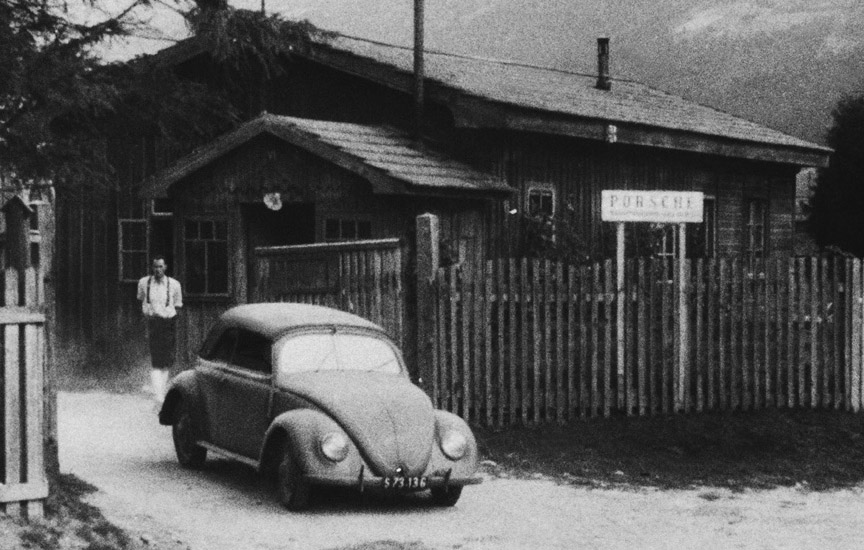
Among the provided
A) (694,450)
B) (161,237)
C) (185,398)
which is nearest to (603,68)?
(161,237)

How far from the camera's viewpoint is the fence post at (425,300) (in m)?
15.2

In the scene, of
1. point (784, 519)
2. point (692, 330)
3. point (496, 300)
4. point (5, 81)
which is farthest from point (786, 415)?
point (5, 81)

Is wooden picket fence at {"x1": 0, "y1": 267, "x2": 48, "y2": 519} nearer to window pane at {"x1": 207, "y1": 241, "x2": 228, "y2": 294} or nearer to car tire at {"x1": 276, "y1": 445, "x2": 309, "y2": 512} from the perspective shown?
car tire at {"x1": 276, "y1": 445, "x2": 309, "y2": 512}

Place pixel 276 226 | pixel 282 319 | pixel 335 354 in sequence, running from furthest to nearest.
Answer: pixel 276 226
pixel 282 319
pixel 335 354

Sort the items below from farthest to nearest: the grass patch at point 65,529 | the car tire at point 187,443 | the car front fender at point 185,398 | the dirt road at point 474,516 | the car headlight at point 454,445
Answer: the car tire at point 187,443 → the car front fender at point 185,398 → the car headlight at point 454,445 → the dirt road at point 474,516 → the grass patch at point 65,529

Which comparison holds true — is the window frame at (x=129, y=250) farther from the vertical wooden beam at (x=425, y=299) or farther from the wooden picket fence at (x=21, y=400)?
the wooden picket fence at (x=21, y=400)

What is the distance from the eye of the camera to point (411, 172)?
1819 centimetres

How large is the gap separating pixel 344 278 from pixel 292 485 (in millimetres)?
5156

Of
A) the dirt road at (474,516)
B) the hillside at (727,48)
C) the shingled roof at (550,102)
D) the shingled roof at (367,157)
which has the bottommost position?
the dirt road at (474,516)

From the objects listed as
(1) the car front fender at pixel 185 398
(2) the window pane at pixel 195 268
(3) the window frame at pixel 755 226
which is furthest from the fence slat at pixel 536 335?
(3) the window frame at pixel 755 226

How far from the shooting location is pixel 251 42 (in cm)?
1238

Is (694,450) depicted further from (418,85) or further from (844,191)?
(844,191)

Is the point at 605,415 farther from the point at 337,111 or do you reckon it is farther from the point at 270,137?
the point at 337,111

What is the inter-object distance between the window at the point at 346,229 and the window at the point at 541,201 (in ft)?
8.37
